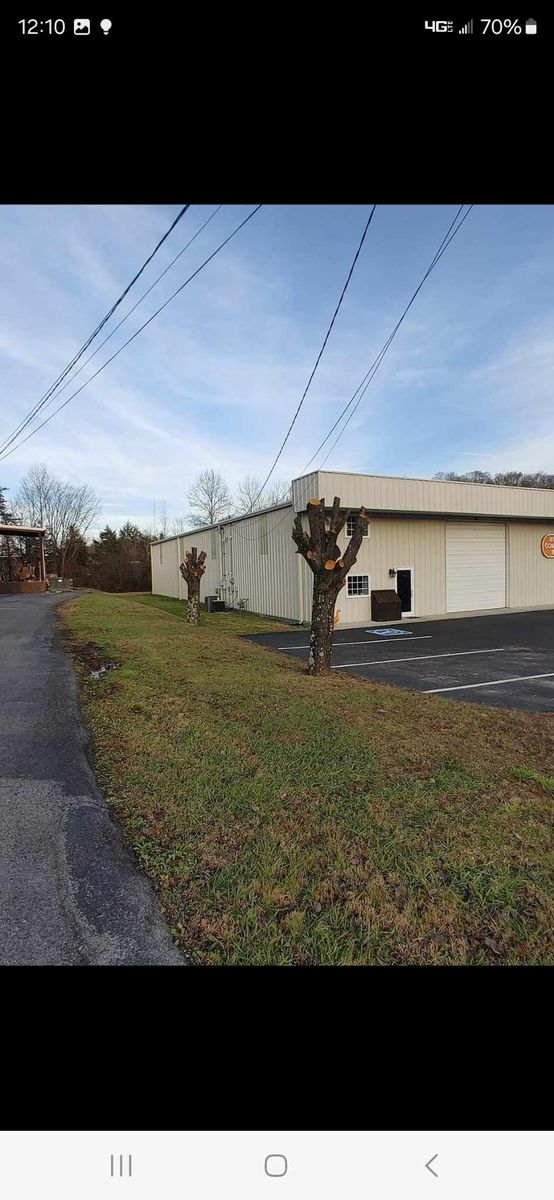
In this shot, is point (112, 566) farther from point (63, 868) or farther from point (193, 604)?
point (63, 868)

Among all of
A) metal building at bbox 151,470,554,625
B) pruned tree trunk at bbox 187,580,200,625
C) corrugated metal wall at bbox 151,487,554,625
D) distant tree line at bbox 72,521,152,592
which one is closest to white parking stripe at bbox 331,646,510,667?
metal building at bbox 151,470,554,625

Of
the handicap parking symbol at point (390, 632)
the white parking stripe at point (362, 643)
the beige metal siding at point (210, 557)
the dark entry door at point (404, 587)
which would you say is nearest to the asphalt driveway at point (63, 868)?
the white parking stripe at point (362, 643)

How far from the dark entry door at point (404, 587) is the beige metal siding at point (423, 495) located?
5.87ft

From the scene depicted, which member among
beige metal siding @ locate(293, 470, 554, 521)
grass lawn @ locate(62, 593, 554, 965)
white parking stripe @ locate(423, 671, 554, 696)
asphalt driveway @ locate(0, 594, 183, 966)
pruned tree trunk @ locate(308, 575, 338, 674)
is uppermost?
beige metal siding @ locate(293, 470, 554, 521)

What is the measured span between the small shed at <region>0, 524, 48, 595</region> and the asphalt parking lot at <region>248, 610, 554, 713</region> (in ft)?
48.9

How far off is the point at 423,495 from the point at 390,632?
4.45 m

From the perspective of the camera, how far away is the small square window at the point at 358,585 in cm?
1188

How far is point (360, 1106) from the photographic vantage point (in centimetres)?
83

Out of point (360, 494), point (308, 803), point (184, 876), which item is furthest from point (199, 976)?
point (360, 494)

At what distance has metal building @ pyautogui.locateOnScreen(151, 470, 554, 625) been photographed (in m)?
11.6

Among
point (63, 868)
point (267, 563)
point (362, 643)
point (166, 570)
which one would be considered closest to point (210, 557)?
point (267, 563)

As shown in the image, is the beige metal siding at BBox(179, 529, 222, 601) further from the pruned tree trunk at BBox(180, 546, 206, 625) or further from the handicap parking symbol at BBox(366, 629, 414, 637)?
the handicap parking symbol at BBox(366, 629, 414, 637)
